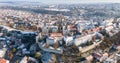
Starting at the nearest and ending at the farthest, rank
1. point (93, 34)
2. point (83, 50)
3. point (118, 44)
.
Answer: point (83, 50)
point (118, 44)
point (93, 34)

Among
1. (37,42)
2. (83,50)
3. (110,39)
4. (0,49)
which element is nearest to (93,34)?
(110,39)

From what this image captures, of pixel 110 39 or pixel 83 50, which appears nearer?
pixel 83 50

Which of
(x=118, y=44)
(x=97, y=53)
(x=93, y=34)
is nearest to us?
(x=97, y=53)

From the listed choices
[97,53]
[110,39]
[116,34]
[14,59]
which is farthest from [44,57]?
[116,34]

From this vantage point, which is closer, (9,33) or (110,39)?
(110,39)

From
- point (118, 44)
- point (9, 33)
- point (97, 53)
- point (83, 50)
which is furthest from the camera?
point (9, 33)

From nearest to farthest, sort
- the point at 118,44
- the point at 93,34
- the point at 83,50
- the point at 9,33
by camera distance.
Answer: the point at 83,50 < the point at 118,44 < the point at 93,34 < the point at 9,33

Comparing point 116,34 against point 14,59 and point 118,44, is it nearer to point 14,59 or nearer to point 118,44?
point 118,44

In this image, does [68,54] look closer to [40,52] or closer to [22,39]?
[40,52]
